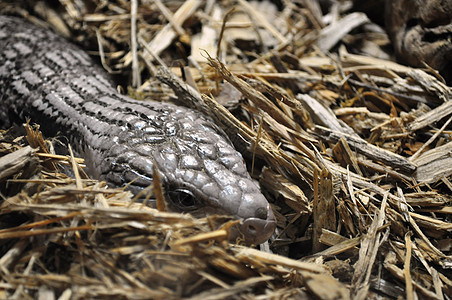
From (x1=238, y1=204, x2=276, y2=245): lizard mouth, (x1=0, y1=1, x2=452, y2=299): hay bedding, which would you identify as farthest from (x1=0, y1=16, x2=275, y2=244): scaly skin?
(x1=0, y1=1, x2=452, y2=299): hay bedding

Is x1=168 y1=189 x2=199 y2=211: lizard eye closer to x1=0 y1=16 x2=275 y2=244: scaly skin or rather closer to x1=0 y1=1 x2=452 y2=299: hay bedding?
x1=0 y1=16 x2=275 y2=244: scaly skin

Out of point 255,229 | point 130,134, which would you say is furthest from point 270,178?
point 130,134

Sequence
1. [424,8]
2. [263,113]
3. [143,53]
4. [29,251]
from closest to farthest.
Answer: [29,251], [263,113], [424,8], [143,53]

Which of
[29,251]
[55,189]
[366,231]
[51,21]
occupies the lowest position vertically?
[366,231]

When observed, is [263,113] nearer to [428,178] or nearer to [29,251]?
[428,178]

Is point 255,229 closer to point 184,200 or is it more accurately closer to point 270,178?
point 184,200

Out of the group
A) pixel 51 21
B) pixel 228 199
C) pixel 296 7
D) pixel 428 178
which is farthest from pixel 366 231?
pixel 51 21

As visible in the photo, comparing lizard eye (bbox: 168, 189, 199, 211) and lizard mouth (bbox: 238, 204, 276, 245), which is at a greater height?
lizard eye (bbox: 168, 189, 199, 211)
